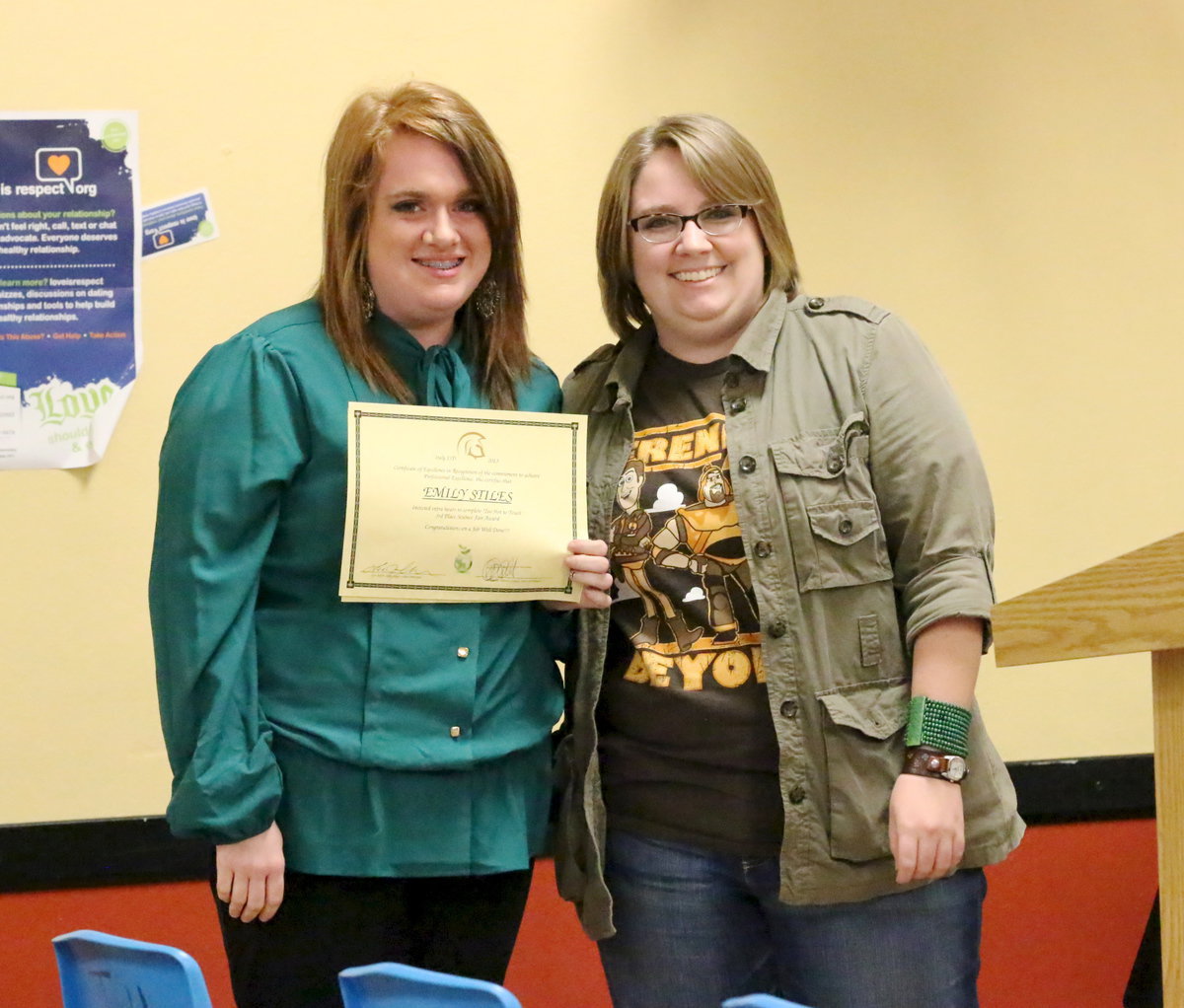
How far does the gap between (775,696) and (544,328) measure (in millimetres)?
1545

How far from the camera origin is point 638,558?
150 cm

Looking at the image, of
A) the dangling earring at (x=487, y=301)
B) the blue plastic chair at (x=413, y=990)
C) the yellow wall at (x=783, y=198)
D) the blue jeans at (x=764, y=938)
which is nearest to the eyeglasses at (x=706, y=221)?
the dangling earring at (x=487, y=301)

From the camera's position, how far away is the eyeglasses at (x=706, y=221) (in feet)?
4.96

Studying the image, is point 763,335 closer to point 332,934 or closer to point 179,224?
point 332,934

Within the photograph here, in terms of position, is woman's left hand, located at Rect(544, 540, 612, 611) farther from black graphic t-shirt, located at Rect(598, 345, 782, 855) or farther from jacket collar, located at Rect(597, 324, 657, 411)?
jacket collar, located at Rect(597, 324, 657, 411)

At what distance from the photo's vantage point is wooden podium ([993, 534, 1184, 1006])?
0.86 metres

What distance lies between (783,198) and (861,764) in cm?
178

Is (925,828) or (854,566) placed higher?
(854,566)

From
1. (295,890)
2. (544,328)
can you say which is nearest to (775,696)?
(295,890)

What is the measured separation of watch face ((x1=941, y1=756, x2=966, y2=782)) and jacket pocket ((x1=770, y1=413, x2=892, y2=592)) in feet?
0.71

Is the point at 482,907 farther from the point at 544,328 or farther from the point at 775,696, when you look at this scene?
the point at 544,328

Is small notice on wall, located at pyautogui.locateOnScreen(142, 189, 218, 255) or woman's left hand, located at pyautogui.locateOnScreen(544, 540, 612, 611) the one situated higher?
small notice on wall, located at pyautogui.locateOnScreen(142, 189, 218, 255)

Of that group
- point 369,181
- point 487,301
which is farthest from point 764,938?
point 369,181
